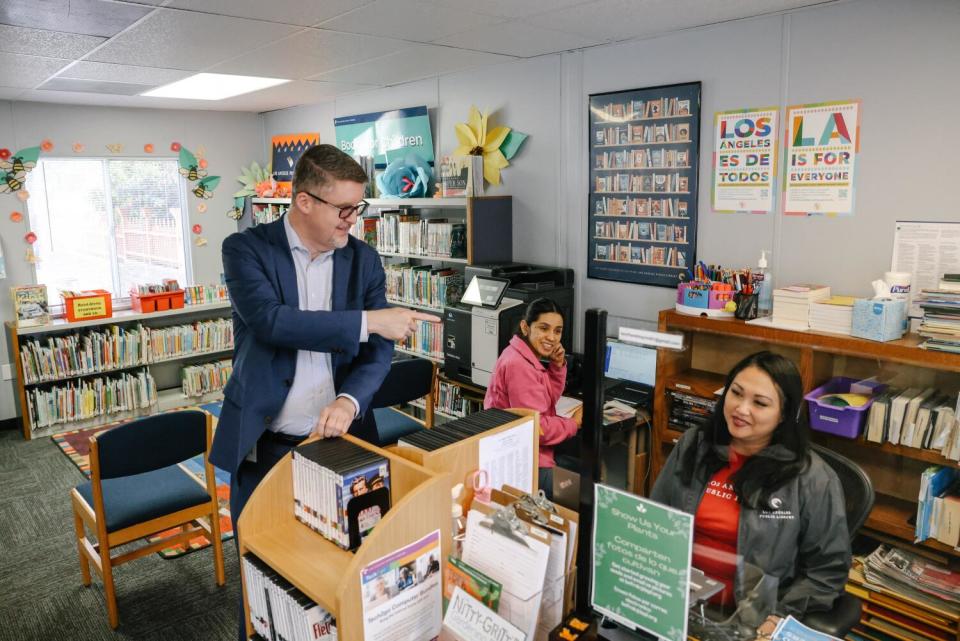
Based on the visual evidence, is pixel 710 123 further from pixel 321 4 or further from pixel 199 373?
pixel 199 373

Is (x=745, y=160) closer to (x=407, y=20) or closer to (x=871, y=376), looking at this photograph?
(x=871, y=376)

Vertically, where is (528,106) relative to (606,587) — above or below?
above

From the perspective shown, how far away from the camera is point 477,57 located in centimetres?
413

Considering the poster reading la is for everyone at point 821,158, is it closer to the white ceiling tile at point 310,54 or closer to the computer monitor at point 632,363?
the computer monitor at point 632,363

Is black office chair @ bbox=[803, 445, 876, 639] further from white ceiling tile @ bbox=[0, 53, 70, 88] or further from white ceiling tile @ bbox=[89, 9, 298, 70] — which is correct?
white ceiling tile @ bbox=[0, 53, 70, 88]

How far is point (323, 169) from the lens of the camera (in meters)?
1.90

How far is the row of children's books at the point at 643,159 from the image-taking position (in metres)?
3.60

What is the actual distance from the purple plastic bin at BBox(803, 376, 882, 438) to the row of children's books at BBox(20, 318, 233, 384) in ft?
17.2

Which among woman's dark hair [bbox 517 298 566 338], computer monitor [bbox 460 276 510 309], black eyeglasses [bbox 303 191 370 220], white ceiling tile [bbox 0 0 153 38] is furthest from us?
computer monitor [bbox 460 276 510 309]

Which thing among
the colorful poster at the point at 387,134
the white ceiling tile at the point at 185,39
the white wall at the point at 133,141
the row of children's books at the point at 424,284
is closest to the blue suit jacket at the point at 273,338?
the white ceiling tile at the point at 185,39

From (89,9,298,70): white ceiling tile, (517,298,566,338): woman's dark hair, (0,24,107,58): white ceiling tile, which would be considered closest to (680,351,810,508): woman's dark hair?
(517,298,566,338): woman's dark hair

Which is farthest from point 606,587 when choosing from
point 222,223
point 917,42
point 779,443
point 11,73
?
point 222,223

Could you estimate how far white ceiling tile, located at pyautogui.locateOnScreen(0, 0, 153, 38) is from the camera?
268 cm

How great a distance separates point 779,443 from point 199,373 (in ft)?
18.6
